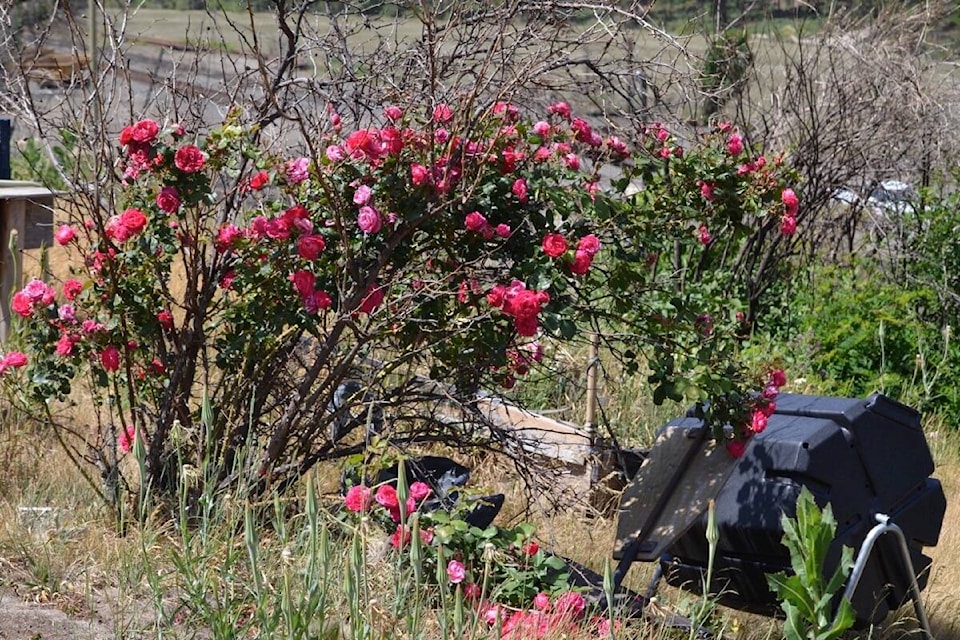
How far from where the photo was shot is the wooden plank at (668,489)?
407 cm

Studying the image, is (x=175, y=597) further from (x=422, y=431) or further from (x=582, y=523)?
(x=582, y=523)

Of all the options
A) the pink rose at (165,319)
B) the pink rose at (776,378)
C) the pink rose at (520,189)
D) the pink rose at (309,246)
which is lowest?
the pink rose at (776,378)

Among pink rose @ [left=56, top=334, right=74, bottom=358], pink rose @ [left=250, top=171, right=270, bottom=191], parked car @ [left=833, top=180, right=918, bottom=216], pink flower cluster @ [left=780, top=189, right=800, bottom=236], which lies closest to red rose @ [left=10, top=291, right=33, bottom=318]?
pink rose @ [left=56, top=334, right=74, bottom=358]

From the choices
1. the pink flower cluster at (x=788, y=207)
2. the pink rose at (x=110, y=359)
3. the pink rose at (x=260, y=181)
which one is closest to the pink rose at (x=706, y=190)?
the pink flower cluster at (x=788, y=207)

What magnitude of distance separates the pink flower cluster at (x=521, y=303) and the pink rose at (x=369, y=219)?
39 centimetres

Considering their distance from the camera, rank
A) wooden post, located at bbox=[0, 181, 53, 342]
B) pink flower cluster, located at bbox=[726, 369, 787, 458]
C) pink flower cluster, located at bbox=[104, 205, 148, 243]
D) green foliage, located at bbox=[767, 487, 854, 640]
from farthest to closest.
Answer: wooden post, located at bbox=[0, 181, 53, 342] < pink flower cluster, located at bbox=[726, 369, 787, 458] < pink flower cluster, located at bbox=[104, 205, 148, 243] < green foliage, located at bbox=[767, 487, 854, 640]

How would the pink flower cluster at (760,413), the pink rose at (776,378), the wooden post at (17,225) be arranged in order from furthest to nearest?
the wooden post at (17,225), the pink rose at (776,378), the pink flower cluster at (760,413)

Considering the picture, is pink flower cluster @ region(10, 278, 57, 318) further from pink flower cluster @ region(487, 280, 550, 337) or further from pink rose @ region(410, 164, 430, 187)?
pink flower cluster @ region(487, 280, 550, 337)

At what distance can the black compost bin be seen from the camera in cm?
393

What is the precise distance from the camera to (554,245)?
3.92m

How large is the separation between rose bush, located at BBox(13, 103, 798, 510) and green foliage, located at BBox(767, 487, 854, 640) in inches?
35.3

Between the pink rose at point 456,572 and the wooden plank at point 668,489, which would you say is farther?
the wooden plank at point 668,489

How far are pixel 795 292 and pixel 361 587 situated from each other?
19.1 feet

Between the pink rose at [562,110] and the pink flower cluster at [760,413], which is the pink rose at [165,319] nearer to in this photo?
the pink rose at [562,110]
